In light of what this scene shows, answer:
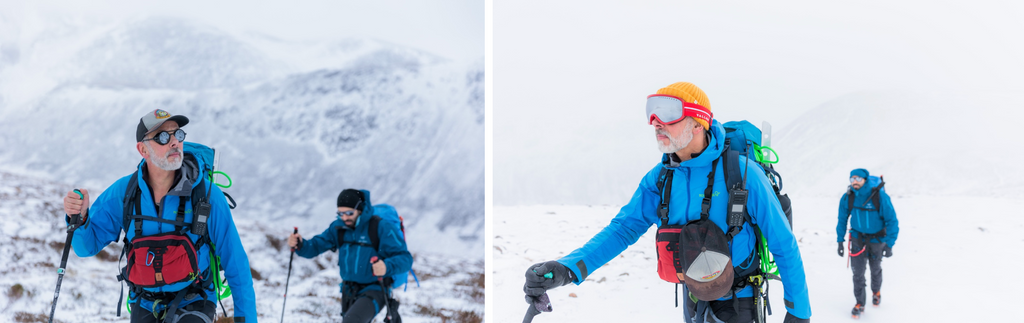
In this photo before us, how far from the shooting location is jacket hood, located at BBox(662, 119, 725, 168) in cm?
263

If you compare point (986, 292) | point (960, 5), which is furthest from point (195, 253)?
point (960, 5)

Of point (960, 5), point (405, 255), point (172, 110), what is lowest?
point (405, 255)

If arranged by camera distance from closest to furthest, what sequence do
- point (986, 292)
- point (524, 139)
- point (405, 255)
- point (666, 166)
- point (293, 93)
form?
point (666, 166), point (405, 255), point (986, 292), point (293, 93), point (524, 139)

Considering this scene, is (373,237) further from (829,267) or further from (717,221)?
(829,267)

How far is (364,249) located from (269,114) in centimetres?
1643

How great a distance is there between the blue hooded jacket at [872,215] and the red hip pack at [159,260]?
7.98m

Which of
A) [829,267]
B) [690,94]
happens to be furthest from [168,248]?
[829,267]

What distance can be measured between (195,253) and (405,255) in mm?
2237

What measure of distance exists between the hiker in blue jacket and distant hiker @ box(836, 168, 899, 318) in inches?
243

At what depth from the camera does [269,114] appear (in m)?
19.3

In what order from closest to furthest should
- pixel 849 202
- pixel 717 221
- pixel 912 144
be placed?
pixel 717 221 → pixel 849 202 → pixel 912 144

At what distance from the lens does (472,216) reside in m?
17.5

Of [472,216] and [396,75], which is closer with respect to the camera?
[472,216]

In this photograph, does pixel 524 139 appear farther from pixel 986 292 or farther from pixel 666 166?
pixel 666 166
